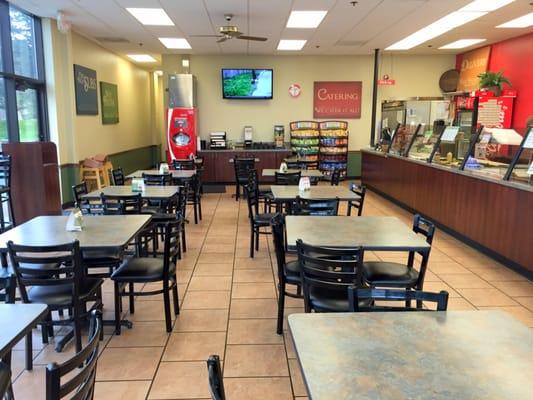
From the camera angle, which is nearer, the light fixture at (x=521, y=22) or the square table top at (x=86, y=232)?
the square table top at (x=86, y=232)

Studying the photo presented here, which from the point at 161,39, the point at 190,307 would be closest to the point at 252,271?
the point at 190,307

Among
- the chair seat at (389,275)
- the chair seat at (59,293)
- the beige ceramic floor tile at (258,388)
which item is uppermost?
the chair seat at (389,275)

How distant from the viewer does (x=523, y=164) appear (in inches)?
188

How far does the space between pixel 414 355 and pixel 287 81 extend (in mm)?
10611

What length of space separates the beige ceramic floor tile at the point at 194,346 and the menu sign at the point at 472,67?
956 centimetres

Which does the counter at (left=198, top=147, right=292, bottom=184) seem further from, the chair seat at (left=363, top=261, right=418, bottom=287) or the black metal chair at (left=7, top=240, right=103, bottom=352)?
the black metal chair at (left=7, top=240, right=103, bottom=352)

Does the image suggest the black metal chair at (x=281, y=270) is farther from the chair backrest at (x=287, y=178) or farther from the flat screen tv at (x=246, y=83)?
the flat screen tv at (x=246, y=83)

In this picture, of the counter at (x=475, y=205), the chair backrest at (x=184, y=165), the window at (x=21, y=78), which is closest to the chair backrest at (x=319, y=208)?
the counter at (x=475, y=205)

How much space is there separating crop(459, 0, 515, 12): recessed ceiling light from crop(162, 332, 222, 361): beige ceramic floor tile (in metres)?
6.32

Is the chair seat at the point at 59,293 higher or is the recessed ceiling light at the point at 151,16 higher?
the recessed ceiling light at the point at 151,16

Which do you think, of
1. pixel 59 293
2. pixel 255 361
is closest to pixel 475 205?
pixel 255 361

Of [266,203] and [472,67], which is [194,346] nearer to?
[266,203]

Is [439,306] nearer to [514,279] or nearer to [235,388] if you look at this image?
[235,388]

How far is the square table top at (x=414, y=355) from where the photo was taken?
1.35 m
